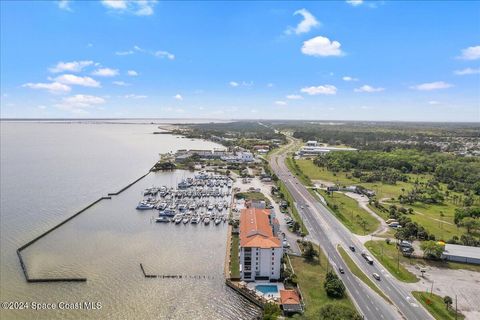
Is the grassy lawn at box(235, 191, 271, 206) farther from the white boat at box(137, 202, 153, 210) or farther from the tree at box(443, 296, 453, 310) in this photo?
the tree at box(443, 296, 453, 310)

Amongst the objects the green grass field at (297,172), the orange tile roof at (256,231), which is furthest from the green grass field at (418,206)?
the orange tile roof at (256,231)

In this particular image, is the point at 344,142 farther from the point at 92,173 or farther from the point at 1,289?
the point at 1,289

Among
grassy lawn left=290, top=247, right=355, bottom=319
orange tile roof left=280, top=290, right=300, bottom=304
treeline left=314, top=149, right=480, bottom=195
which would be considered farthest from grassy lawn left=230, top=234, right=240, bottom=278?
treeline left=314, top=149, right=480, bottom=195

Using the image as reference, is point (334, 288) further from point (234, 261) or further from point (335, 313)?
point (234, 261)

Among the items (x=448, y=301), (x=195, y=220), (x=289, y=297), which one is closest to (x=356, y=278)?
(x=448, y=301)

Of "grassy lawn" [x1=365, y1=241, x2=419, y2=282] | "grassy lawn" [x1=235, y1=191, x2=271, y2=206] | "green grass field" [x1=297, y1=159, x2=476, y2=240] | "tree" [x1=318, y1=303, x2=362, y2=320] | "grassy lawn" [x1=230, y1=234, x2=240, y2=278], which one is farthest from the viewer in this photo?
"grassy lawn" [x1=235, y1=191, x2=271, y2=206]

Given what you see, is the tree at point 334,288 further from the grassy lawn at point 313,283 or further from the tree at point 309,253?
the tree at point 309,253
